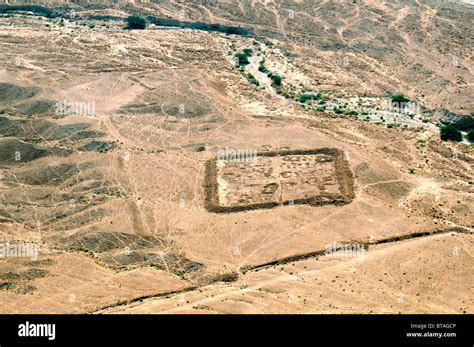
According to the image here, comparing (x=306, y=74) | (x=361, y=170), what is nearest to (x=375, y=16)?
(x=306, y=74)

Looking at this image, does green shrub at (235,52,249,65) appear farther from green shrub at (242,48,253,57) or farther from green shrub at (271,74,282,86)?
green shrub at (271,74,282,86)

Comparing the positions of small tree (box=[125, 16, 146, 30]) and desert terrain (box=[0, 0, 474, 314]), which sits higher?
small tree (box=[125, 16, 146, 30])

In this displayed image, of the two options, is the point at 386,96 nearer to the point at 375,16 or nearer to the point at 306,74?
the point at 306,74

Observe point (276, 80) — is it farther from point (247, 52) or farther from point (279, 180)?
point (279, 180)

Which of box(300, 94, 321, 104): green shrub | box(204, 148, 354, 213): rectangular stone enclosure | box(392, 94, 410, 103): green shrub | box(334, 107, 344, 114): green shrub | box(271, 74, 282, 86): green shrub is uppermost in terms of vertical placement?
box(271, 74, 282, 86): green shrub

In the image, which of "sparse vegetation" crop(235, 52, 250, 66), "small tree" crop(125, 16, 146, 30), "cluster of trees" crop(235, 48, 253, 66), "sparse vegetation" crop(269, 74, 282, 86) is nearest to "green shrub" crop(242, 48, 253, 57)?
"cluster of trees" crop(235, 48, 253, 66)

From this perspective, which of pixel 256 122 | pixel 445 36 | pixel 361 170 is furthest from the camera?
pixel 445 36
